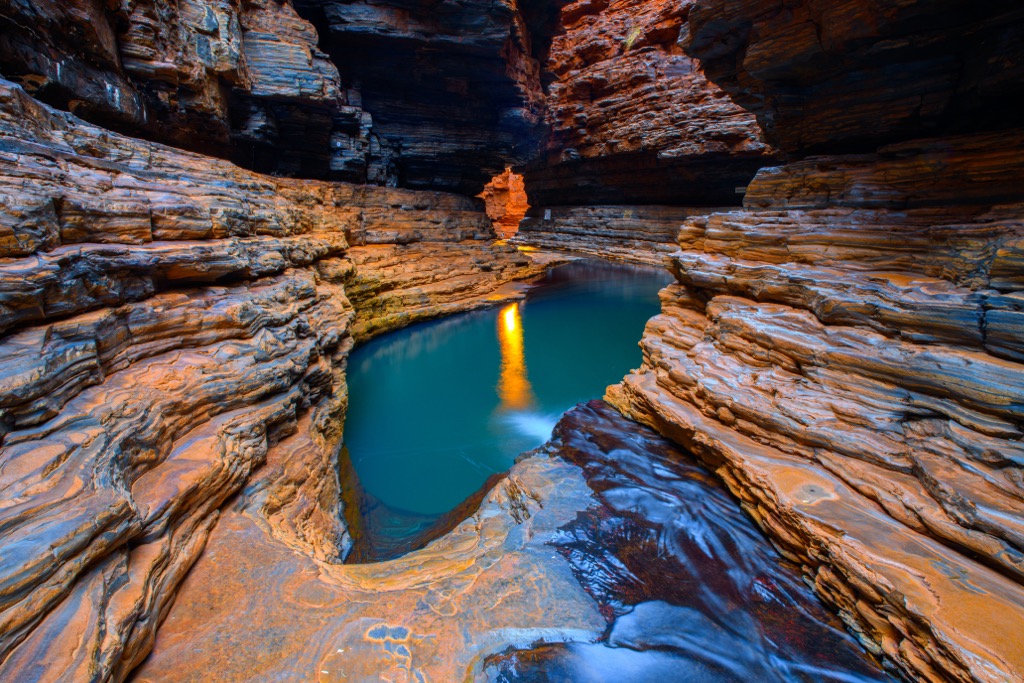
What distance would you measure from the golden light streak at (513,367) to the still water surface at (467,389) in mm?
30

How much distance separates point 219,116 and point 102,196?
32.6 feet

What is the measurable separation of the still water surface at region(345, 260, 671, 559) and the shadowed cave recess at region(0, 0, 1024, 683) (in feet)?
0.33

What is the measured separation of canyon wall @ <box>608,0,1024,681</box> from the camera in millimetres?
2727

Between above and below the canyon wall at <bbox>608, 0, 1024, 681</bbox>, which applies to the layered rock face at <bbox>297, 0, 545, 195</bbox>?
above

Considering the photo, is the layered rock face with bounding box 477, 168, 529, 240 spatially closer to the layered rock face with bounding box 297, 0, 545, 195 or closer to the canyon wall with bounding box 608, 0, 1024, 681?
the layered rock face with bounding box 297, 0, 545, 195

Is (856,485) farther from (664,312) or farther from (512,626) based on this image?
(664,312)

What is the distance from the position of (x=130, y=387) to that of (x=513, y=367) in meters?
7.99

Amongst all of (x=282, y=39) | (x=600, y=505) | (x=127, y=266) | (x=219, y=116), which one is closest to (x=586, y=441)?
(x=600, y=505)

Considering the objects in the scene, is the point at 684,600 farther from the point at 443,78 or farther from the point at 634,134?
the point at 634,134

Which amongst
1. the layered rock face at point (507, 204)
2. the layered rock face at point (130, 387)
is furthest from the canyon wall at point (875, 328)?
the layered rock face at point (507, 204)

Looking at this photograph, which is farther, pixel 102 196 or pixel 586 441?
pixel 586 441

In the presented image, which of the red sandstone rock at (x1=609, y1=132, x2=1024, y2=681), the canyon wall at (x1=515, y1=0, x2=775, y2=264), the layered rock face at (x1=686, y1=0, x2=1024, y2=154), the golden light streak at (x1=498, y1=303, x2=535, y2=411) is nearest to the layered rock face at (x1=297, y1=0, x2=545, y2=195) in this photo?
the canyon wall at (x1=515, y1=0, x2=775, y2=264)

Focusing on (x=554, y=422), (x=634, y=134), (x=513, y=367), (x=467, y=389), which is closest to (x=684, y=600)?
(x=554, y=422)

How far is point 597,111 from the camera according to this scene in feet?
71.5
